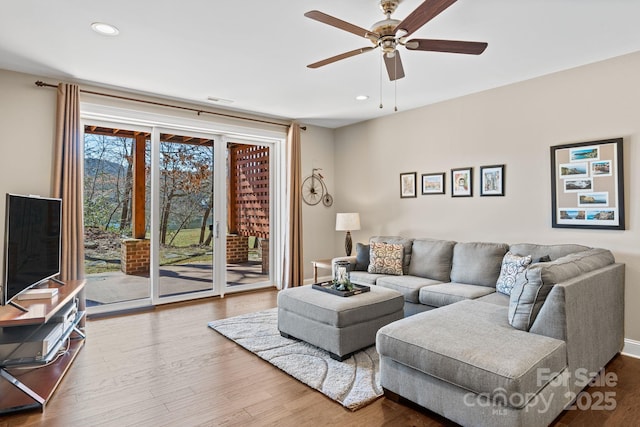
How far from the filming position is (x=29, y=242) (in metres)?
2.88

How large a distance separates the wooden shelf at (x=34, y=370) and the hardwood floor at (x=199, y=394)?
0.06 meters

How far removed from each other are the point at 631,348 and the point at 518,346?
1.96m

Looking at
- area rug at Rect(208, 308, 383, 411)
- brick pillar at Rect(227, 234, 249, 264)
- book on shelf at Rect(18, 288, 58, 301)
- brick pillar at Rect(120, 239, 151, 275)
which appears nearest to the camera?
area rug at Rect(208, 308, 383, 411)

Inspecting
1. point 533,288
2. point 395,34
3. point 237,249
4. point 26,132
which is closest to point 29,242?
point 26,132

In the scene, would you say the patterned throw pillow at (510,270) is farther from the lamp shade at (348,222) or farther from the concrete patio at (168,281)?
the concrete patio at (168,281)

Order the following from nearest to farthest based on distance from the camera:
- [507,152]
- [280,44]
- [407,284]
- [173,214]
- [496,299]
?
[280,44] < [496,299] < [407,284] < [507,152] < [173,214]

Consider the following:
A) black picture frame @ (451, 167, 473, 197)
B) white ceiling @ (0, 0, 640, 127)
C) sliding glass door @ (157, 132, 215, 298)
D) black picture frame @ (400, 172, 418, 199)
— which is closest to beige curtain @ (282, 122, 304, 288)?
sliding glass door @ (157, 132, 215, 298)

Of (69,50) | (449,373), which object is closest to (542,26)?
(449,373)

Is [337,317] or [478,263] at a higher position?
[478,263]

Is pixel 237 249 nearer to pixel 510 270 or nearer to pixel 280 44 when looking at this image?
pixel 280 44

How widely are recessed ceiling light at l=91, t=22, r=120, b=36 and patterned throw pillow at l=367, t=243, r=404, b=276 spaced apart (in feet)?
11.1

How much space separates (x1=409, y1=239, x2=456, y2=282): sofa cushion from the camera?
4.17 m

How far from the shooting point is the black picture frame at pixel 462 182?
436 cm

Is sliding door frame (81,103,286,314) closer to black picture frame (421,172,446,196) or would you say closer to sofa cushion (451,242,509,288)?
black picture frame (421,172,446,196)
